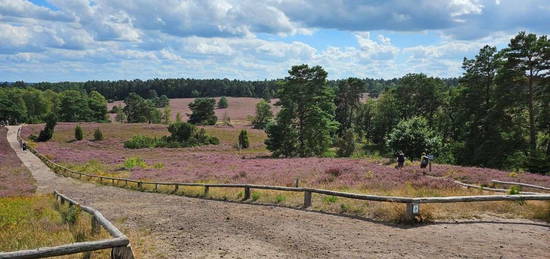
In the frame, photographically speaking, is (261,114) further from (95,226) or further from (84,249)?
(84,249)

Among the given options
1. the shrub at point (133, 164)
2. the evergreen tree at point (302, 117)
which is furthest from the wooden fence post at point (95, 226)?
the evergreen tree at point (302, 117)

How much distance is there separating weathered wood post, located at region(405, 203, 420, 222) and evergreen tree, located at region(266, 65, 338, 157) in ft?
137

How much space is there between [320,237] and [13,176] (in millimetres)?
32629

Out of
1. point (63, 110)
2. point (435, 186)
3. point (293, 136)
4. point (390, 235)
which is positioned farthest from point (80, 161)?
point (63, 110)

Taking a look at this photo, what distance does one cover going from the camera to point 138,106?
12462 centimetres

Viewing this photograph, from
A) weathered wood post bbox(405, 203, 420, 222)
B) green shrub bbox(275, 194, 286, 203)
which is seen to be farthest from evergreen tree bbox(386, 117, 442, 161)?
weathered wood post bbox(405, 203, 420, 222)

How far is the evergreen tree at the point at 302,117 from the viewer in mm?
52969

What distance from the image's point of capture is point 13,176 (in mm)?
32812

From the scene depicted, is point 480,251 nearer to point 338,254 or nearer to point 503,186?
point 338,254

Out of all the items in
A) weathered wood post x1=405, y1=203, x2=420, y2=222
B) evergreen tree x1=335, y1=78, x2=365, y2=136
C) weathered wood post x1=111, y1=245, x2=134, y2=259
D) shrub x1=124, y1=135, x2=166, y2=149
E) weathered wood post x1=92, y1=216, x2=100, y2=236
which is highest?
evergreen tree x1=335, y1=78, x2=365, y2=136

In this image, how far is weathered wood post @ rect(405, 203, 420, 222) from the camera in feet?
35.3

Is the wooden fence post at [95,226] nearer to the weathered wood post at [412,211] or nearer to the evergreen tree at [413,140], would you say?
the weathered wood post at [412,211]

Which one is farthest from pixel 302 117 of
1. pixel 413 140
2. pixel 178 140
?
pixel 178 140

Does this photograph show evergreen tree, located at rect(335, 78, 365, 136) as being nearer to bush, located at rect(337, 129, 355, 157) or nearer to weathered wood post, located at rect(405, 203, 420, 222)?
bush, located at rect(337, 129, 355, 157)
